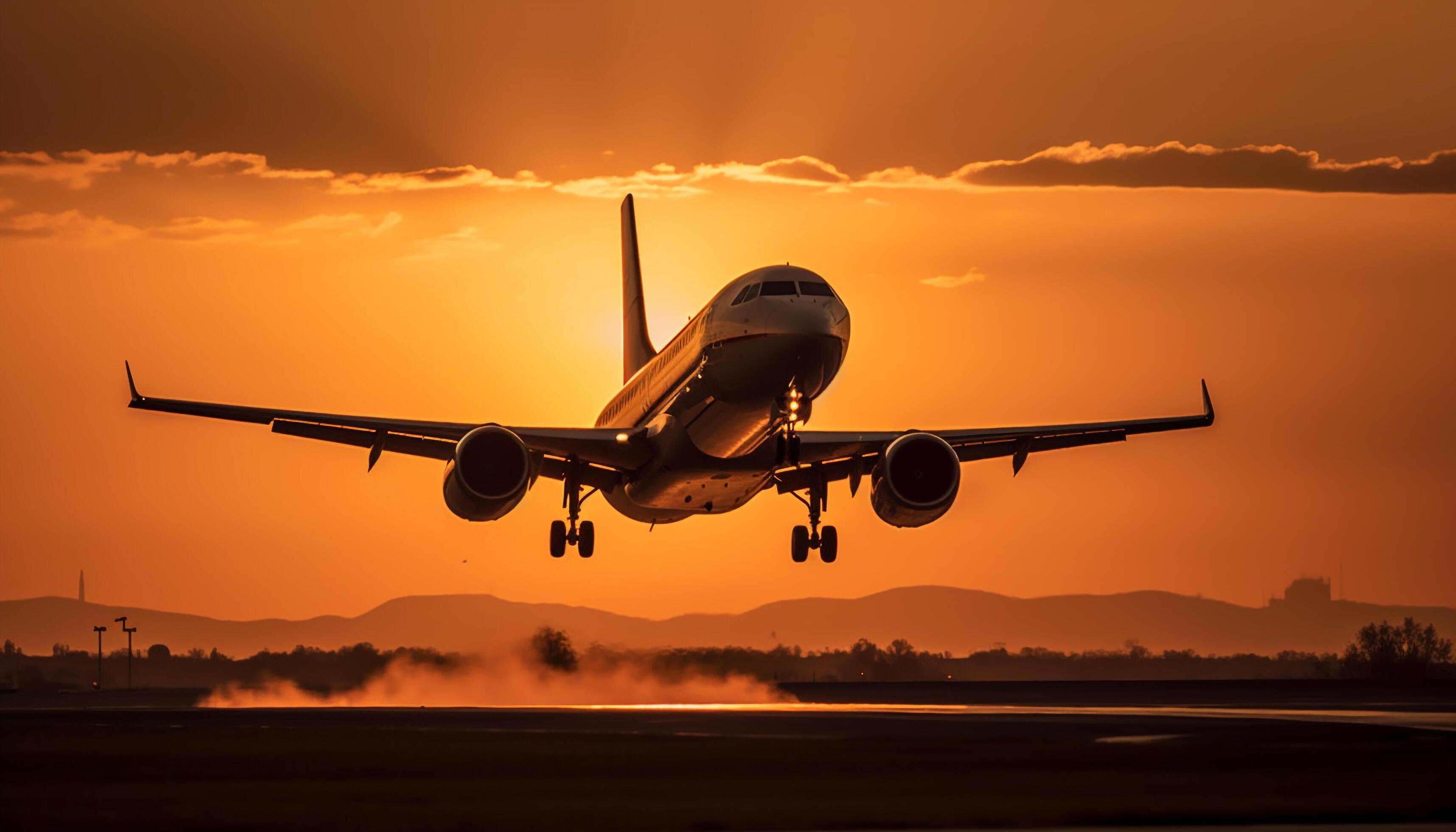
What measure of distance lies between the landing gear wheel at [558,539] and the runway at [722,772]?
51.7ft

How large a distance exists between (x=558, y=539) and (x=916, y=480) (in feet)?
40.9

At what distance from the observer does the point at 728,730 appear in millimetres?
33188

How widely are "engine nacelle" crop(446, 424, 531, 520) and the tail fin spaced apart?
29.6 metres

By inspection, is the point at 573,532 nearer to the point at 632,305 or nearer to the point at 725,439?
the point at 725,439

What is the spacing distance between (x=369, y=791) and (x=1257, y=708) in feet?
98.8

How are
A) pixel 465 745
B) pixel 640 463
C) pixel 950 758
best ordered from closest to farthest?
1. pixel 950 758
2. pixel 465 745
3. pixel 640 463

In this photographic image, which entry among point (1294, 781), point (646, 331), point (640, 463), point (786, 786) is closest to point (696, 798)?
point (786, 786)

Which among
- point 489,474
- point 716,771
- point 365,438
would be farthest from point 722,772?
point 365,438

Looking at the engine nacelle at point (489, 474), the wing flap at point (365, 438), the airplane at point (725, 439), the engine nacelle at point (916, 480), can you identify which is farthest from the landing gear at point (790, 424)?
the wing flap at point (365, 438)

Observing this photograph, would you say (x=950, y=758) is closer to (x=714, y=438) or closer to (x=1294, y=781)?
(x=1294, y=781)

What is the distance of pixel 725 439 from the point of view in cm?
4369

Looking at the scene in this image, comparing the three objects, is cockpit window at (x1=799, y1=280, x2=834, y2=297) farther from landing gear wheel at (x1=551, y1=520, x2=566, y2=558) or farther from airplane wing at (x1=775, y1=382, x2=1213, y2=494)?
landing gear wheel at (x1=551, y1=520, x2=566, y2=558)

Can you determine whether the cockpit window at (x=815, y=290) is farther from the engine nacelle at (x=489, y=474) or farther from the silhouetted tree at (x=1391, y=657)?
the silhouetted tree at (x=1391, y=657)

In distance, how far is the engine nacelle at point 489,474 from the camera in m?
45.4
